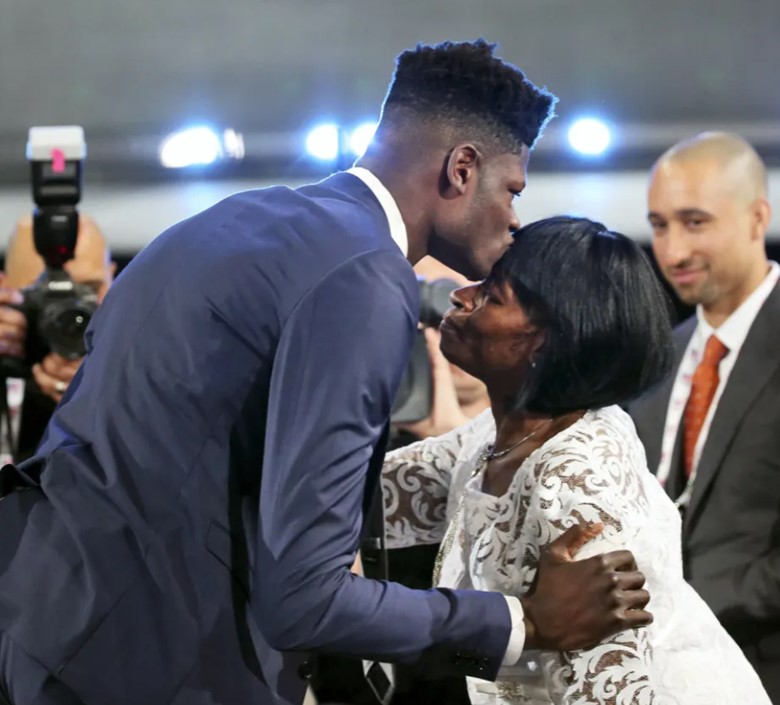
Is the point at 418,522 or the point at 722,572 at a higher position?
the point at 418,522

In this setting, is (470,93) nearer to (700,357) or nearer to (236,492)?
(236,492)

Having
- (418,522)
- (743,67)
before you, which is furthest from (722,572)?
(743,67)

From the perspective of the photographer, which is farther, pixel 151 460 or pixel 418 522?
pixel 418 522

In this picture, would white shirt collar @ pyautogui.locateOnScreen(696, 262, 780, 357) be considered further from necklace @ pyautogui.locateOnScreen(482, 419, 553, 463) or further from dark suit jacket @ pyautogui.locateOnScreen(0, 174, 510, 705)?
dark suit jacket @ pyautogui.locateOnScreen(0, 174, 510, 705)

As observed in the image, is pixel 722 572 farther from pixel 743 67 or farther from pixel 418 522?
pixel 743 67

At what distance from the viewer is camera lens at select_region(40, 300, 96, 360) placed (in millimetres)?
2117

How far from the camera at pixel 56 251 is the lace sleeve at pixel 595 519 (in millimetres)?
985

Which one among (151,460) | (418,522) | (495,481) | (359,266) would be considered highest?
(359,266)

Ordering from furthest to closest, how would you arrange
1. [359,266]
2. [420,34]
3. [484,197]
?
1. [420,34]
2. [484,197]
3. [359,266]

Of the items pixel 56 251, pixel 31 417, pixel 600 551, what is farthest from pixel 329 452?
pixel 31 417

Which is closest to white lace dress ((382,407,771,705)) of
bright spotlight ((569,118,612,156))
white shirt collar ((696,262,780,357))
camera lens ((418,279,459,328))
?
camera lens ((418,279,459,328))

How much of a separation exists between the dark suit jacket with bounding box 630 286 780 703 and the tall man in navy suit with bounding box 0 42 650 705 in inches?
43.4

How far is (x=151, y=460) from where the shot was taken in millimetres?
1256

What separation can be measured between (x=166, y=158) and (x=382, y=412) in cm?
281
